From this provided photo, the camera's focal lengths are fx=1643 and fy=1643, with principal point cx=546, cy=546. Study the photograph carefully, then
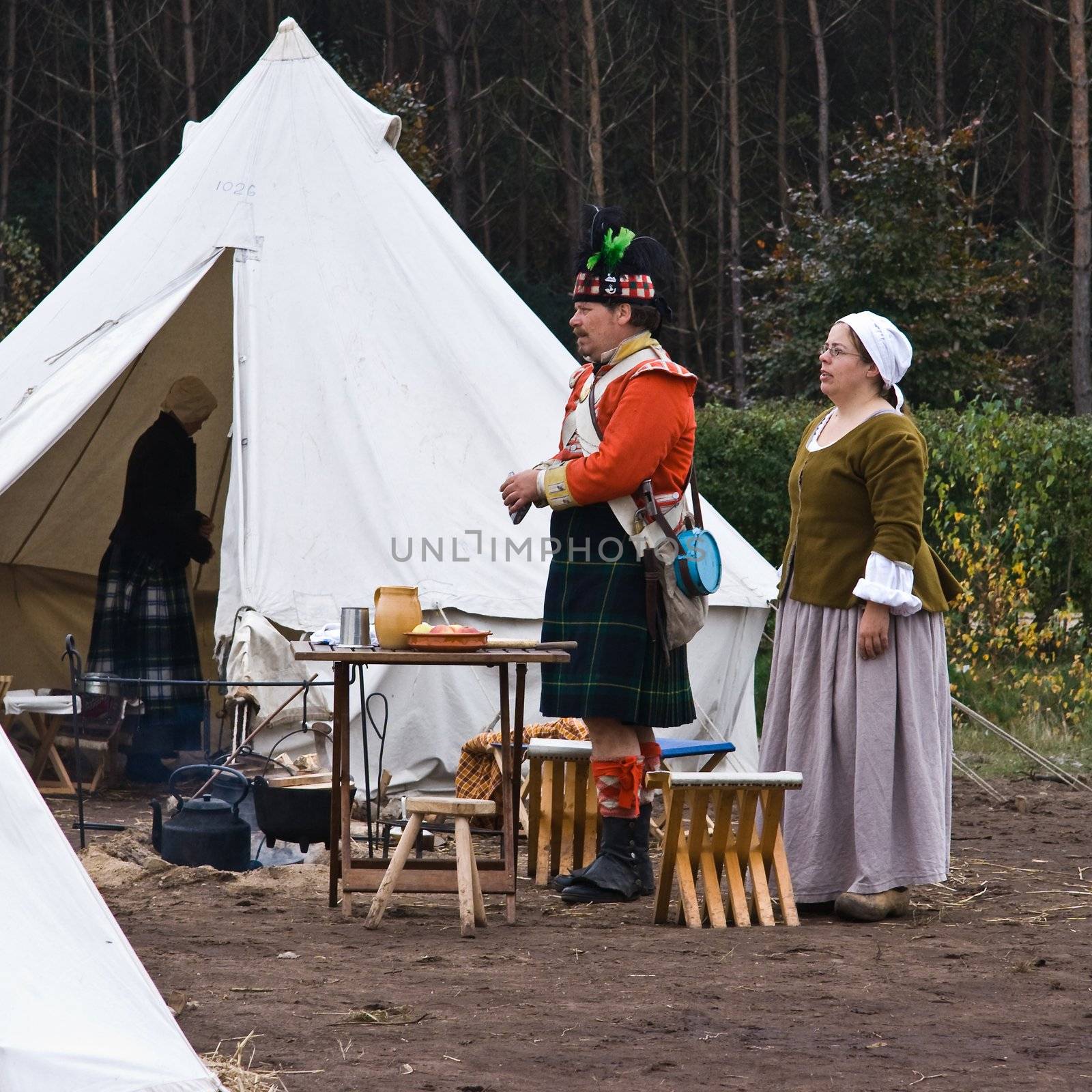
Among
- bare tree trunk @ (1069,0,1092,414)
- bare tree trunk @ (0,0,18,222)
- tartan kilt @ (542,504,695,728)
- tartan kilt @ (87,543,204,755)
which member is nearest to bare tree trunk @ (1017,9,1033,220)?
bare tree trunk @ (1069,0,1092,414)

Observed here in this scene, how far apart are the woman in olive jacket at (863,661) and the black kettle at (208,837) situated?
1.43 metres

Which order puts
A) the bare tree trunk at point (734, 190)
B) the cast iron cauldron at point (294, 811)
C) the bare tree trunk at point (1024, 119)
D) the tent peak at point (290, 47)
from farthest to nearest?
the bare tree trunk at point (1024, 119), the bare tree trunk at point (734, 190), the tent peak at point (290, 47), the cast iron cauldron at point (294, 811)

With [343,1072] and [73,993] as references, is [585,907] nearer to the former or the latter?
[343,1072]

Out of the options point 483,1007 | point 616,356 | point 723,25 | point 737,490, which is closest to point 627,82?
point 723,25

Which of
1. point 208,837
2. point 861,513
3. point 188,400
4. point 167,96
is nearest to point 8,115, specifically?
point 167,96

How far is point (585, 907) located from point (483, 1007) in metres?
1.06

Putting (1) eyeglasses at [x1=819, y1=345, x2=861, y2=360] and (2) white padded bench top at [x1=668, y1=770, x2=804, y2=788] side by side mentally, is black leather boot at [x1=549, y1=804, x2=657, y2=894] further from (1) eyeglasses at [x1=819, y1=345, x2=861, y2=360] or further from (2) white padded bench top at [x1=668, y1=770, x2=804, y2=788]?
(1) eyeglasses at [x1=819, y1=345, x2=861, y2=360]

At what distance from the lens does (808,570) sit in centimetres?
383

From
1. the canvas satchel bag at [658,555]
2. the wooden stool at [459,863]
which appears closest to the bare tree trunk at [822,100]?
the canvas satchel bag at [658,555]

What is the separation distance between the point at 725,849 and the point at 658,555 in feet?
2.25

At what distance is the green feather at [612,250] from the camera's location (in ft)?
12.8

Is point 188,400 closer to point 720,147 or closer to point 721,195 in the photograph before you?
point 721,195

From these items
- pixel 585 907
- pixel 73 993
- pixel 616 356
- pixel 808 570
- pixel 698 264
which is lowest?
pixel 585 907

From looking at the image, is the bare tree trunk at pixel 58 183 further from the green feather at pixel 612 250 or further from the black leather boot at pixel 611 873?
the black leather boot at pixel 611 873
